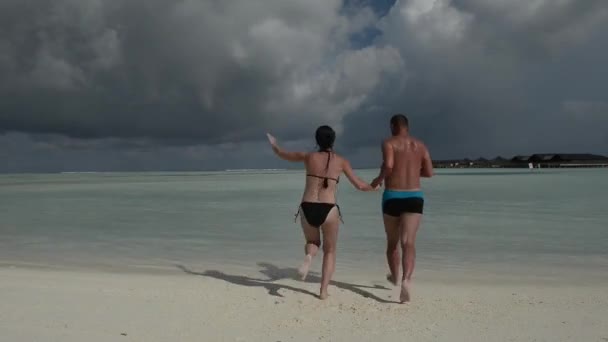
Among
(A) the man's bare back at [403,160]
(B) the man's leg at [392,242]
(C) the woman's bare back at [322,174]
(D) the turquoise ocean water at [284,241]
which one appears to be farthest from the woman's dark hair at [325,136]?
Result: (D) the turquoise ocean water at [284,241]

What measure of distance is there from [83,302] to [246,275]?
2724 mm

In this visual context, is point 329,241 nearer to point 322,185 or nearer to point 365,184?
point 322,185

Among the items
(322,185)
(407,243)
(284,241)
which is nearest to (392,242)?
(407,243)

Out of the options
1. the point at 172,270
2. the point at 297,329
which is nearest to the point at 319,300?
the point at 297,329

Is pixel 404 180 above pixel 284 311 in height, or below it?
above

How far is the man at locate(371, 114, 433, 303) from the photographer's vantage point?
218 inches

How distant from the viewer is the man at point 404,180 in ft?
18.1

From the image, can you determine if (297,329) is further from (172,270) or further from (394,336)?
(172,270)

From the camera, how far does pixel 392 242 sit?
6039mm

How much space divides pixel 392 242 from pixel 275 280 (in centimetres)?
201

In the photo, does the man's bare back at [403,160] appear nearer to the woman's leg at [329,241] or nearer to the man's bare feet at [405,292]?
the woman's leg at [329,241]

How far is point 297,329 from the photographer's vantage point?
4.68m

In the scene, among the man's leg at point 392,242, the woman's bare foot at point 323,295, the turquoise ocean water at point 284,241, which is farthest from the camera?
the turquoise ocean water at point 284,241

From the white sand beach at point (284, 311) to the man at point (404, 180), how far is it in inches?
27.4
